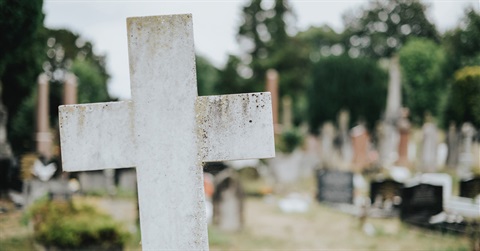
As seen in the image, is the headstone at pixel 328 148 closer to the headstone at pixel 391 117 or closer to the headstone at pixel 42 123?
the headstone at pixel 391 117

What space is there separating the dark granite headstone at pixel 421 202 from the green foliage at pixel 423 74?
332 inches

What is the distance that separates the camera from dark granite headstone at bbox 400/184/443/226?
9.59 metres

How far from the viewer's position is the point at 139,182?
2850mm

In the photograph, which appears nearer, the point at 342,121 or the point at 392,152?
the point at 392,152

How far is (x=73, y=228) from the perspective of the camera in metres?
6.07

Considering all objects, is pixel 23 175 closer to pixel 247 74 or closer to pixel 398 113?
pixel 398 113

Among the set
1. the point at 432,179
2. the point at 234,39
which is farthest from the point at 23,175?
the point at 234,39

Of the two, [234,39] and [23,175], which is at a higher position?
[234,39]

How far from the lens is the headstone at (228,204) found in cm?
945

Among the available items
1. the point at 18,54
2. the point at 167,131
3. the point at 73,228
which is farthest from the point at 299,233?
the point at 167,131

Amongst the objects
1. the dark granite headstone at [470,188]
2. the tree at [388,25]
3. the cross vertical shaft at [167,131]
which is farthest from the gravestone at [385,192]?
the cross vertical shaft at [167,131]

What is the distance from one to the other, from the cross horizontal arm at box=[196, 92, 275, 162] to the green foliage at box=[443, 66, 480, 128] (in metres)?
12.2

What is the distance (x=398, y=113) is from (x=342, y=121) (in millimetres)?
3312

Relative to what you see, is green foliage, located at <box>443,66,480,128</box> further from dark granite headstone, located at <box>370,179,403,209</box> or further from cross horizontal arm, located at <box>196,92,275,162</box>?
cross horizontal arm, located at <box>196,92,275,162</box>
